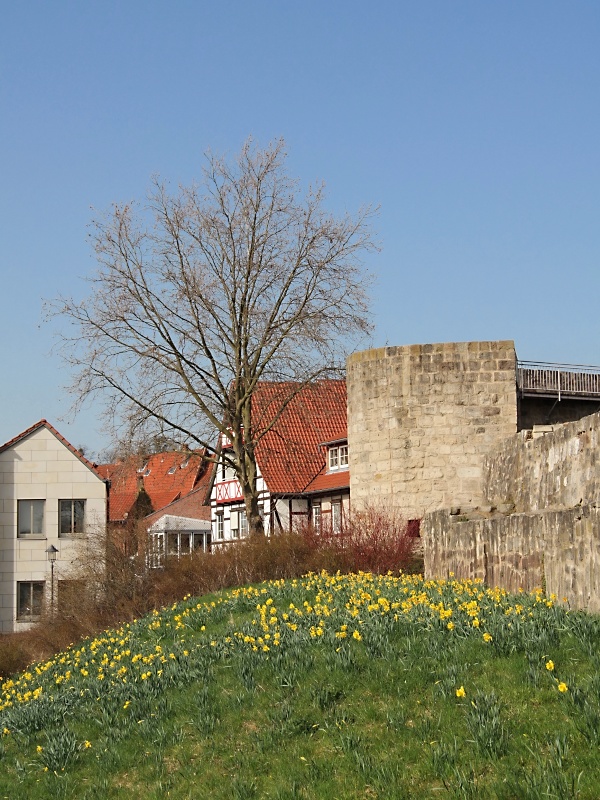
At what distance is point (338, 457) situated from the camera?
4725 cm

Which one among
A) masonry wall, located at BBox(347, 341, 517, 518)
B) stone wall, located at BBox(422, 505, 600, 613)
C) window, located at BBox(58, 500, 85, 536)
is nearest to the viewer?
stone wall, located at BBox(422, 505, 600, 613)

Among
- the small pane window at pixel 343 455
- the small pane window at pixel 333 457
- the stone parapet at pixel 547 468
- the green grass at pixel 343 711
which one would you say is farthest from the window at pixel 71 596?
the small pane window at pixel 333 457

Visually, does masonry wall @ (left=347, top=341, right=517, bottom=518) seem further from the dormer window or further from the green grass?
the dormer window

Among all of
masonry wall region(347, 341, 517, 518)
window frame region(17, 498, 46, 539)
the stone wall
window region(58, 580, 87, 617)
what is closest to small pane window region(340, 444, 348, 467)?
window frame region(17, 498, 46, 539)

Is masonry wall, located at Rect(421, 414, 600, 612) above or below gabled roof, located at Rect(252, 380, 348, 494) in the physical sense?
below

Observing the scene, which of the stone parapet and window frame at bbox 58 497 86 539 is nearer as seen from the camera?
the stone parapet

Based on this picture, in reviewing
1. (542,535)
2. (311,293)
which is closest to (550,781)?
(542,535)

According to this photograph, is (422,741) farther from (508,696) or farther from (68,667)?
(68,667)

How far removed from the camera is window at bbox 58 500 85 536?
4419cm

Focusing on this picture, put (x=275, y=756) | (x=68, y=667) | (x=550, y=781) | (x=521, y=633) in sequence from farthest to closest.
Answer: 1. (x=68, y=667)
2. (x=521, y=633)
3. (x=275, y=756)
4. (x=550, y=781)

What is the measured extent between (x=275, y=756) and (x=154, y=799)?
974 mm

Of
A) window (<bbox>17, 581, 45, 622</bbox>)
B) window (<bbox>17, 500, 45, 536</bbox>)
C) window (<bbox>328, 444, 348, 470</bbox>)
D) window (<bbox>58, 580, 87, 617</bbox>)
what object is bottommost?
window (<bbox>17, 581, 45, 622</bbox>)

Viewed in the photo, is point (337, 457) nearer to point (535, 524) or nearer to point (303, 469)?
point (303, 469)

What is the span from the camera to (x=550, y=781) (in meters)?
6.48
